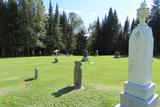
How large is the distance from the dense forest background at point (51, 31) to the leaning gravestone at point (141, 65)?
2231 cm

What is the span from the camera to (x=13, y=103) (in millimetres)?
A: 6828

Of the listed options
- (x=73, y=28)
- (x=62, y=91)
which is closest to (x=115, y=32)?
(x=73, y=28)

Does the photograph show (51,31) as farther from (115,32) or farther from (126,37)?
(126,37)

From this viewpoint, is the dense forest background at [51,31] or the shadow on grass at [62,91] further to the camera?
the dense forest background at [51,31]

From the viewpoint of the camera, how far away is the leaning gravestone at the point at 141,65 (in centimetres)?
478

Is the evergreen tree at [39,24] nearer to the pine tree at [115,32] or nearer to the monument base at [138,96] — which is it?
the pine tree at [115,32]

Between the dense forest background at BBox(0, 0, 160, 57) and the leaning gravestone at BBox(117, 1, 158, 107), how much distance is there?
73.2 feet

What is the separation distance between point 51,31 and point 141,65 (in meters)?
38.9

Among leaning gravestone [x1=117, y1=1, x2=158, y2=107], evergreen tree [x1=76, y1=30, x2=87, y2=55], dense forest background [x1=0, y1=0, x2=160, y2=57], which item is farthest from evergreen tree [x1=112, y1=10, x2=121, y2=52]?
leaning gravestone [x1=117, y1=1, x2=158, y2=107]

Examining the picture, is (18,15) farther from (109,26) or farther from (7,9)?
(109,26)

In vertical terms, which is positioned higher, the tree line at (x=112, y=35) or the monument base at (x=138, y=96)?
the tree line at (x=112, y=35)

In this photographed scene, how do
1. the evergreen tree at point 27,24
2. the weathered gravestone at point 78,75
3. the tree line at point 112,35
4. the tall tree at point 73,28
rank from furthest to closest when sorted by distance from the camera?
the tall tree at point 73,28, the tree line at point 112,35, the evergreen tree at point 27,24, the weathered gravestone at point 78,75

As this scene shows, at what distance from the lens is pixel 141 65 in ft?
15.8

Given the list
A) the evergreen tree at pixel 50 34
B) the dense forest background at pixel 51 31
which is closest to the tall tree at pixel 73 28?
the dense forest background at pixel 51 31
